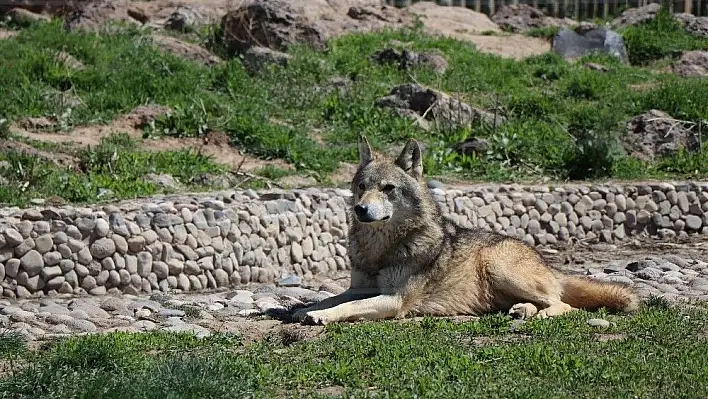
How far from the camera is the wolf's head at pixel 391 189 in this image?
8.89 meters

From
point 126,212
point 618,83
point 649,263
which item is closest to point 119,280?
point 126,212

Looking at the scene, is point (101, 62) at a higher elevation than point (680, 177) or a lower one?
higher

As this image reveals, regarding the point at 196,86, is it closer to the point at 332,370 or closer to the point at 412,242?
the point at 412,242

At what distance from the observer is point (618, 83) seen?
20.0m

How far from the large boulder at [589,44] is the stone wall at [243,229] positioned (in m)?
7.54

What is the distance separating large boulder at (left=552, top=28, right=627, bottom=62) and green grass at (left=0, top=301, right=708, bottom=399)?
14707 millimetres

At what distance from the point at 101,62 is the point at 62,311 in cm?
885

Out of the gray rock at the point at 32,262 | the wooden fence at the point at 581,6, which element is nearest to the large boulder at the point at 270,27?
the wooden fence at the point at 581,6

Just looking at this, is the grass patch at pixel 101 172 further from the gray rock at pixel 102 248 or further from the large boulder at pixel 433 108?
the large boulder at pixel 433 108

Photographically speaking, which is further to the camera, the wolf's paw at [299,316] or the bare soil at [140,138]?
the bare soil at [140,138]

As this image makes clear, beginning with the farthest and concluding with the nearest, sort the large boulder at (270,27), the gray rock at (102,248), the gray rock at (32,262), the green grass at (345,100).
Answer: the large boulder at (270,27)
the green grass at (345,100)
the gray rock at (102,248)
the gray rock at (32,262)

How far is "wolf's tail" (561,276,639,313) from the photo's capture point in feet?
29.2

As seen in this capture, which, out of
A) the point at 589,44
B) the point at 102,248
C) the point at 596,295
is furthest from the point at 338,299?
the point at 589,44

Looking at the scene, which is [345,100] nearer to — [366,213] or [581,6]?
[366,213]
